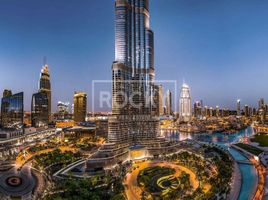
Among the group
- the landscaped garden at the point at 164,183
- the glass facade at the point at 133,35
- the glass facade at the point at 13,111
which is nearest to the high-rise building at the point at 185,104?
the glass facade at the point at 133,35

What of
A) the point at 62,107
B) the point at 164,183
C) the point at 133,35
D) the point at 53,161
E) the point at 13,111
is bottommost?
the point at 164,183

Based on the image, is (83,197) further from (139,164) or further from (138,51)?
(138,51)

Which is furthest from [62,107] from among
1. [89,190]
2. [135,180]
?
Result: [89,190]

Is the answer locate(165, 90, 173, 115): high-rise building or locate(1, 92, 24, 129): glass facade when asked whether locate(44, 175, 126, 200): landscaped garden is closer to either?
locate(1, 92, 24, 129): glass facade

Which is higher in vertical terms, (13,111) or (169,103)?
(169,103)

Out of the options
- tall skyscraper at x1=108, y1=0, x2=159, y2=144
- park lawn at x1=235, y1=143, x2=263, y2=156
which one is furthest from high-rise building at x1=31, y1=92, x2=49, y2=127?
park lawn at x1=235, y1=143, x2=263, y2=156

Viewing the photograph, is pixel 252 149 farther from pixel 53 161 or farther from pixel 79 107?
pixel 79 107

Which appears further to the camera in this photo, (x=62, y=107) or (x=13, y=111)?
(x=62, y=107)
